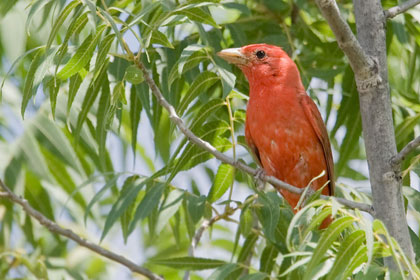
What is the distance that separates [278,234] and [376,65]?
1235 millimetres

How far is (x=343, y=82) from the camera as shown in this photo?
5.15m

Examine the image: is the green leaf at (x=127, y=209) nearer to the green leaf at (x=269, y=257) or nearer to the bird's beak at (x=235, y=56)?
the green leaf at (x=269, y=257)

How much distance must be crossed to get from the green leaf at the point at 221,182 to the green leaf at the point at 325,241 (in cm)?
149

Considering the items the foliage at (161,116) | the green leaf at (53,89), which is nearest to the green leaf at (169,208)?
the foliage at (161,116)

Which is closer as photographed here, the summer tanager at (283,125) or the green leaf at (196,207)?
the green leaf at (196,207)

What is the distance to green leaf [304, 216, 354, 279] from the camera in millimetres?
2883

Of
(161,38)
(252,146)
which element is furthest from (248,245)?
(161,38)

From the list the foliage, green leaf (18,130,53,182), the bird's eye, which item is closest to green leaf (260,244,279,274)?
the foliage

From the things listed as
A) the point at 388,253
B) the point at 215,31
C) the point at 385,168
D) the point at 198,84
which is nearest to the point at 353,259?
the point at 388,253

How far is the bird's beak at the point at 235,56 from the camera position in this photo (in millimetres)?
4882

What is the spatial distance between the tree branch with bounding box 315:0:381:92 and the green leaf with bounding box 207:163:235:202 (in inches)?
40.7

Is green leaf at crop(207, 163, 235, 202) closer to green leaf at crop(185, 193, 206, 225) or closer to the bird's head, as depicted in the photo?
green leaf at crop(185, 193, 206, 225)

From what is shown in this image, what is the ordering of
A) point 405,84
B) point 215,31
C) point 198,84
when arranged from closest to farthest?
point 198,84, point 215,31, point 405,84

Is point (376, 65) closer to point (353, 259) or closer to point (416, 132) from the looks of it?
point (353, 259)
